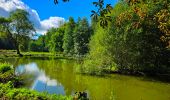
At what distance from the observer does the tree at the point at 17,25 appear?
277 feet

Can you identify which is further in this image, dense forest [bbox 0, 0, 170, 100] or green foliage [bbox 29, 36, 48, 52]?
green foliage [bbox 29, 36, 48, 52]

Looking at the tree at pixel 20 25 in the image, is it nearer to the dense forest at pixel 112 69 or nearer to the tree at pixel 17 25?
the tree at pixel 17 25

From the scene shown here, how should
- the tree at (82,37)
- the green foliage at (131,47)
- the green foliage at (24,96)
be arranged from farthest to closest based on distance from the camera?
the tree at (82,37) → the green foliage at (131,47) → the green foliage at (24,96)

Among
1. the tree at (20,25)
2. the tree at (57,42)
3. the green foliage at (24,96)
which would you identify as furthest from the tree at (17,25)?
the green foliage at (24,96)

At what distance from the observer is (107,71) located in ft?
128

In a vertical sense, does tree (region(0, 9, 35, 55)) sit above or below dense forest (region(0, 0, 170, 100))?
above

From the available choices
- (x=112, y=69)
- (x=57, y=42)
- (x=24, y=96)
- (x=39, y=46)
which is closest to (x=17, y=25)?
(x=57, y=42)

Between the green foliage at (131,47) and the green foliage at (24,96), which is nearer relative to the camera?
the green foliage at (24,96)

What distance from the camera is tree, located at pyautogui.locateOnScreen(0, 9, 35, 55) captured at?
8431 cm

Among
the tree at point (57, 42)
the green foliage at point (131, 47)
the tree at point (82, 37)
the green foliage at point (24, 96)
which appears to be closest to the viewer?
the green foliage at point (24, 96)

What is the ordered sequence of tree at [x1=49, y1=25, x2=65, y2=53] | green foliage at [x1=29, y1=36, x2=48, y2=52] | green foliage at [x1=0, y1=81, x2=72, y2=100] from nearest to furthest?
green foliage at [x1=0, y1=81, x2=72, y2=100] → tree at [x1=49, y1=25, x2=65, y2=53] → green foliage at [x1=29, y1=36, x2=48, y2=52]

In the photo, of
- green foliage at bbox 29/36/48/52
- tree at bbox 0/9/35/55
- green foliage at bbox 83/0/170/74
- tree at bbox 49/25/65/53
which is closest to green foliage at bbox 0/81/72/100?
green foliage at bbox 83/0/170/74

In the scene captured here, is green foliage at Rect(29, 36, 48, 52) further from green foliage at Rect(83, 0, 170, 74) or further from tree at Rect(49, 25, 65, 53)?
green foliage at Rect(83, 0, 170, 74)

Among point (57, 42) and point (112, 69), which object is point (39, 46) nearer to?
point (57, 42)
